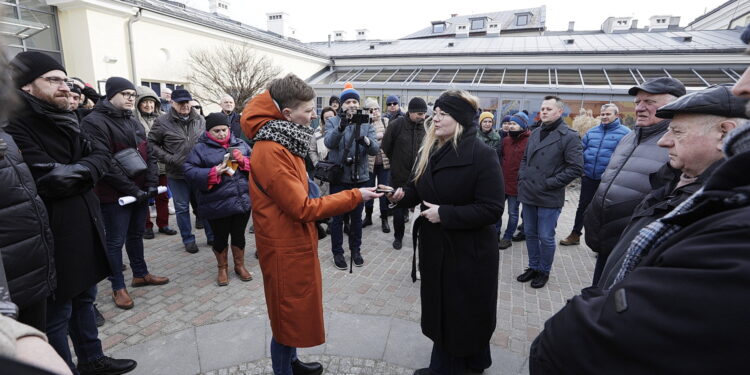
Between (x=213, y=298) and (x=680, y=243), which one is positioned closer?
(x=680, y=243)

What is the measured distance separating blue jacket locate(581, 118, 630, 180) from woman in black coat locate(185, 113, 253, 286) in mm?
4980

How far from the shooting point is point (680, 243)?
84 cm

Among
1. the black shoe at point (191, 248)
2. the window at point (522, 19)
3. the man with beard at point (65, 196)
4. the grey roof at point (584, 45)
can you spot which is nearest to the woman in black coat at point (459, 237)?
the man with beard at point (65, 196)

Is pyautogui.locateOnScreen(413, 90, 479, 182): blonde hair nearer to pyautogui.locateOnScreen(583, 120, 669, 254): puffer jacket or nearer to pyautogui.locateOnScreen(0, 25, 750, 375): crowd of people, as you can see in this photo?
pyautogui.locateOnScreen(0, 25, 750, 375): crowd of people

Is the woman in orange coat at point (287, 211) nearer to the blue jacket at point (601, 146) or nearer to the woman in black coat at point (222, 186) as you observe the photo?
the woman in black coat at point (222, 186)

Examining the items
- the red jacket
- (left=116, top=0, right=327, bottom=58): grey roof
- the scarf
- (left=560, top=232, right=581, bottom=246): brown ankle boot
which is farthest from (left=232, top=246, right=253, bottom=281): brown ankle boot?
(left=116, top=0, right=327, bottom=58): grey roof

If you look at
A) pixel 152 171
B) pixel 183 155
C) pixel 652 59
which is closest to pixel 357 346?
pixel 152 171

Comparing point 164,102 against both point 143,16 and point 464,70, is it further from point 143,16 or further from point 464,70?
point 464,70

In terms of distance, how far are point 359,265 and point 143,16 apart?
17.4 meters

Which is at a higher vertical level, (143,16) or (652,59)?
(143,16)

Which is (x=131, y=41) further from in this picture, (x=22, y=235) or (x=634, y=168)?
(x=634, y=168)

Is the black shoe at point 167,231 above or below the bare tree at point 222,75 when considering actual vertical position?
below

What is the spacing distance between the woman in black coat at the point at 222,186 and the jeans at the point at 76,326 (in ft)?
5.09

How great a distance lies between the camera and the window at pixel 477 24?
3950 cm
